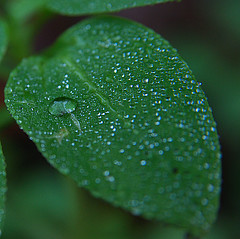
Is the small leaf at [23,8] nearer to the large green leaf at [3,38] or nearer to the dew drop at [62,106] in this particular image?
the large green leaf at [3,38]

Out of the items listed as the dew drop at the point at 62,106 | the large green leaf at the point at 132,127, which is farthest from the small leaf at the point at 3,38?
the dew drop at the point at 62,106

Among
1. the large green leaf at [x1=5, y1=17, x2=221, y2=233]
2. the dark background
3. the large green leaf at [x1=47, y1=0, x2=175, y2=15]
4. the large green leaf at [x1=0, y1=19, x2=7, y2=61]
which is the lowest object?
the dark background

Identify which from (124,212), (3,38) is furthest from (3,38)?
(124,212)

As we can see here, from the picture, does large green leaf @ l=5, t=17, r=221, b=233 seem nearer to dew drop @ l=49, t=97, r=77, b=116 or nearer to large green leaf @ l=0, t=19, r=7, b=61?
dew drop @ l=49, t=97, r=77, b=116

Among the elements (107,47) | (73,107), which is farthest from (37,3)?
(73,107)

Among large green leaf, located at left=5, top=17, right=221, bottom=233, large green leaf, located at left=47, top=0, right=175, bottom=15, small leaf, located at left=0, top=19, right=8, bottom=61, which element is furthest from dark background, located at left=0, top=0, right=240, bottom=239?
large green leaf, located at left=5, top=17, right=221, bottom=233
